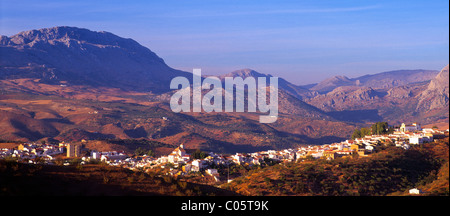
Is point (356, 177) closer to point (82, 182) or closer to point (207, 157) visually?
point (207, 157)

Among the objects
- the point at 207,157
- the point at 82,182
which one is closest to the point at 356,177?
the point at 207,157

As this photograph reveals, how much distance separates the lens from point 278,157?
71688mm

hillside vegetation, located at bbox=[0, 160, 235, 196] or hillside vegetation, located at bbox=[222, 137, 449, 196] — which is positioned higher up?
hillside vegetation, located at bbox=[0, 160, 235, 196]

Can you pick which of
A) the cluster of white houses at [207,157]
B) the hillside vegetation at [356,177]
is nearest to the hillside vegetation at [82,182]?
the hillside vegetation at [356,177]

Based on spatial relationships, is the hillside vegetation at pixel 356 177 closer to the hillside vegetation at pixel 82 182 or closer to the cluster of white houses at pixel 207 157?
the cluster of white houses at pixel 207 157

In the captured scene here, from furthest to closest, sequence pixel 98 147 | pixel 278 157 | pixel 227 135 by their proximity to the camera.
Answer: pixel 227 135 < pixel 98 147 < pixel 278 157

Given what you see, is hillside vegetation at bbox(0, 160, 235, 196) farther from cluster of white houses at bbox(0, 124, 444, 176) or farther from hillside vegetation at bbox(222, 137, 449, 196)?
cluster of white houses at bbox(0, 124, 444, 176)

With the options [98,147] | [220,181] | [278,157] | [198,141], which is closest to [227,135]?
[198,141]

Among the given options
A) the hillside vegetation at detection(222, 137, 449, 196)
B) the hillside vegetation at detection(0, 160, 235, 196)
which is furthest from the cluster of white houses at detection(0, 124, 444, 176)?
the hillside vegetation at detection(0, 160, 235, 196)

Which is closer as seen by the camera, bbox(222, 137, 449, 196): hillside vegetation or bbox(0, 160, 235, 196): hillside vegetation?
bbox(0, 160, 235, 196): hillside vegetation
